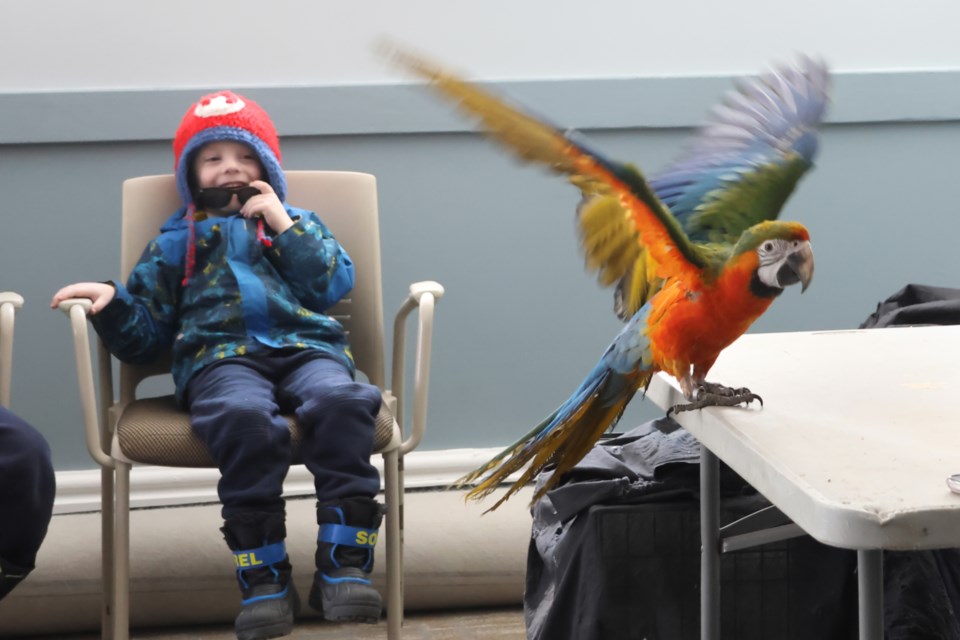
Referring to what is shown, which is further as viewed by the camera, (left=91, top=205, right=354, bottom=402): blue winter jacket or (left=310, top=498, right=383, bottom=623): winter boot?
(left=91, top=205, right=354, bottom=402): blue winter jacket

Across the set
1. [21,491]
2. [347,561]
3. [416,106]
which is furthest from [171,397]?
[416,106]

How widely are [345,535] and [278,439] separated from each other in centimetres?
17

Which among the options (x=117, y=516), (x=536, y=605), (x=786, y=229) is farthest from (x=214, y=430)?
(x=786, y=229)

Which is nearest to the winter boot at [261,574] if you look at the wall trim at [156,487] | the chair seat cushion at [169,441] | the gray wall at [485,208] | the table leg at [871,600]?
the chair seat cushion at [169,441]

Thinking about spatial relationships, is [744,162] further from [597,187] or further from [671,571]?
[671,571]

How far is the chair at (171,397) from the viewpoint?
68.8 inches

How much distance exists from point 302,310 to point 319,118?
0.54m

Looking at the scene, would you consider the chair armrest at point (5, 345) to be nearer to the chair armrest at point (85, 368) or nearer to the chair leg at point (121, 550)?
the chair armrest at point (85, 368)

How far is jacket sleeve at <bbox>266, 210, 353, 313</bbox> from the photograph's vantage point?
1928 millimetres

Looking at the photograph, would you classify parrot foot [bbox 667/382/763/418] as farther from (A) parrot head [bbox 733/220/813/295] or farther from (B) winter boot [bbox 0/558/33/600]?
(B) winter boot [bbox 0/558/33/600]

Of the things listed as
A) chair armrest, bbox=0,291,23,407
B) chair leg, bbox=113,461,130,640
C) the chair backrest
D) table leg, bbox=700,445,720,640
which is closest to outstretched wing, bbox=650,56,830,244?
table leg, bbox=700,445,720,640

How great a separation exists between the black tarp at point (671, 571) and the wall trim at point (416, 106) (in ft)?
3.12

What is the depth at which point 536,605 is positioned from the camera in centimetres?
158

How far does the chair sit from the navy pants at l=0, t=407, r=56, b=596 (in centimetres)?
12
